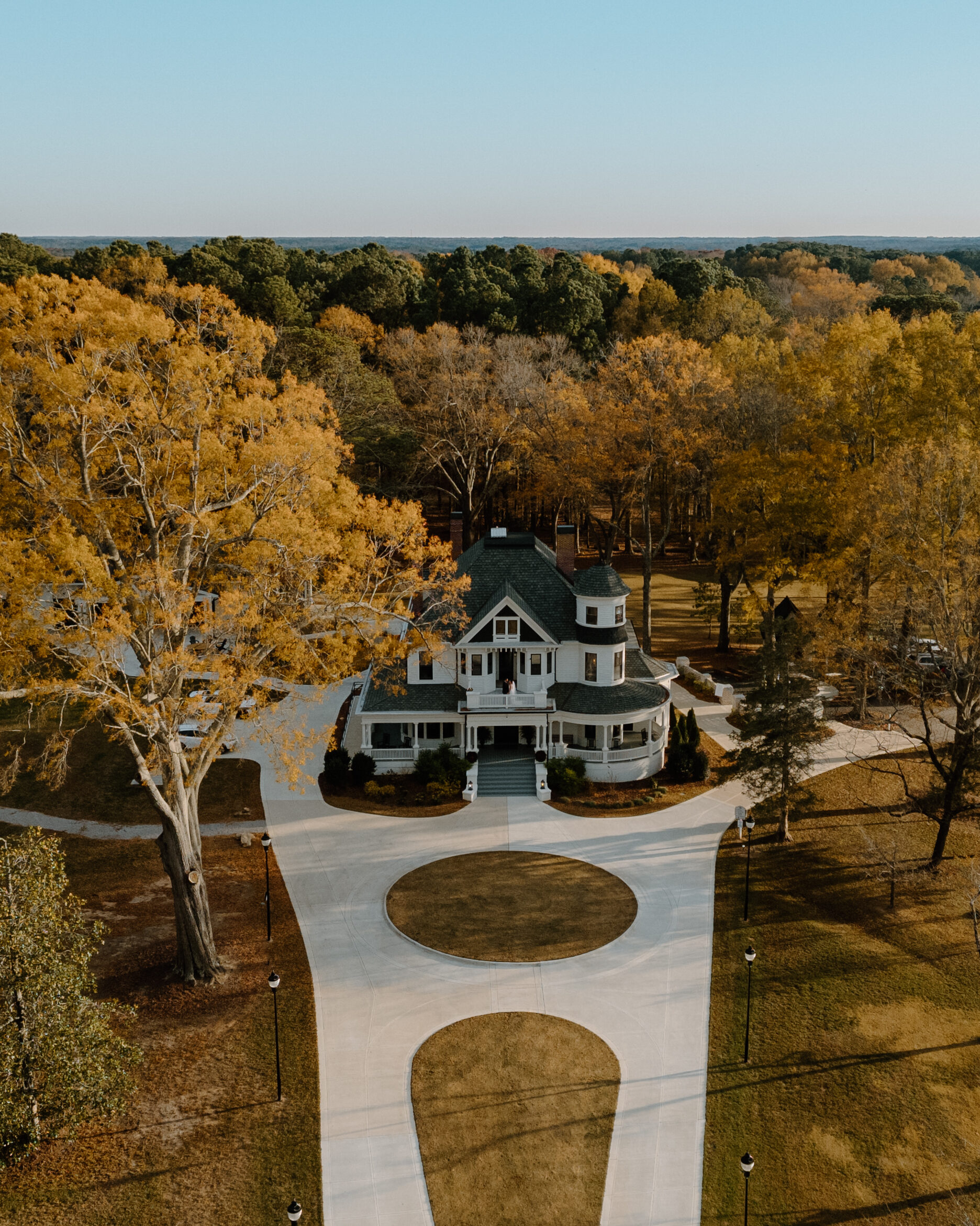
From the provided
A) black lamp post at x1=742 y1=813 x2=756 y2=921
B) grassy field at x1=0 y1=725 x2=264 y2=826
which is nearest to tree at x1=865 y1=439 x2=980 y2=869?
black lamp post at x1=742 y1=813 x2=756 y2=921

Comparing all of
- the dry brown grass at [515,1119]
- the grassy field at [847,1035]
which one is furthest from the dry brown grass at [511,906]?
the grassy field at [847,1035]

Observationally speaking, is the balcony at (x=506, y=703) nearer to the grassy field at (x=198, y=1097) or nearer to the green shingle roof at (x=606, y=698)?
the green shingle roof at (x=606, y=698)

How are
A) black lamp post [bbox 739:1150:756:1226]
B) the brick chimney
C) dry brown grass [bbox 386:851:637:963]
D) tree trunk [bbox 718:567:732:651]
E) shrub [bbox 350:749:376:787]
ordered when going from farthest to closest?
tree trunk [bbox 718:567:732:651], the brick chimney, shrub [bbox 350:749:376:787], dry brown grass [bbox 386:851:637:963], black lamp post [bbox 739:1150:756:1226]

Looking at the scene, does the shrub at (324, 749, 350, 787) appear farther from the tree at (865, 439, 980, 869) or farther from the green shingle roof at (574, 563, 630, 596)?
the tree at (865, 439, 980, 869)

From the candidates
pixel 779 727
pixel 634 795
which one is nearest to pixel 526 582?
pixel 634 795

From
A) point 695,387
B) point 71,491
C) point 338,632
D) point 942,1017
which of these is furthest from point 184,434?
point 695,387

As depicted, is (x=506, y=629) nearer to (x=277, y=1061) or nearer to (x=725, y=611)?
(x=725, y=611)

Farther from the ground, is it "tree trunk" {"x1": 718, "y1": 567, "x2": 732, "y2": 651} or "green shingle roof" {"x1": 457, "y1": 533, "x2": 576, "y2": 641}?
"green shingle roof" {"x1": 457, "y1": 533, "x2": 576, "y2": 641}
